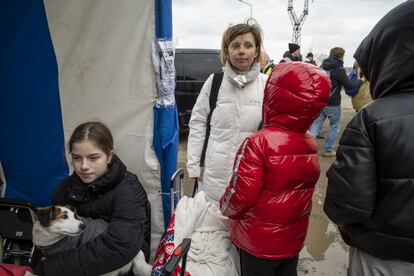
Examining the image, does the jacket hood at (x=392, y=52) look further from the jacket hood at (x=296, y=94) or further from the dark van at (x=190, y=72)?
the dark van at (x=190, y=72)

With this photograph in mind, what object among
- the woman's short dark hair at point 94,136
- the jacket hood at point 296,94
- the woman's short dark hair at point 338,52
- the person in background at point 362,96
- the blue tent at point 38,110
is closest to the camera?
the jacket hood at point 296,94

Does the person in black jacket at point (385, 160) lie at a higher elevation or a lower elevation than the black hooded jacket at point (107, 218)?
higher

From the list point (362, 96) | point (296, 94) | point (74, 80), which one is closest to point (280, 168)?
point (296, 94)

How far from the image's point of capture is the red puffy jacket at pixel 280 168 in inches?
54.4

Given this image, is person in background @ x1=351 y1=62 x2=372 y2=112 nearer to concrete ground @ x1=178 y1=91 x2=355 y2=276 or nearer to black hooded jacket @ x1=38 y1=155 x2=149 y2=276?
concrete ground @ x1=178 y1=91 x2=355 y2=276

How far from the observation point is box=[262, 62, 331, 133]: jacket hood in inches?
→ 53.5

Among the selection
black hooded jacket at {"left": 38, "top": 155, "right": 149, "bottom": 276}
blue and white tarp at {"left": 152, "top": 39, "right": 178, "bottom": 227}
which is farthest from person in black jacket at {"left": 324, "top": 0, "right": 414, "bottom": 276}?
blue and white tarp at {"left": 152, "top": 39, "right": 178, "bottom": 227}

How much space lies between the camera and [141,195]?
5.76ft

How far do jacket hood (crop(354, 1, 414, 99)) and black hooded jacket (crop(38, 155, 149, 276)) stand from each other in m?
1.35

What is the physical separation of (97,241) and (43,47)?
155cm

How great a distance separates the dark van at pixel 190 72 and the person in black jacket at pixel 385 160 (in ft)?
18.9

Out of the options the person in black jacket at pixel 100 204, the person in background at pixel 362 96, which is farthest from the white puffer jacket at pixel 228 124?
the person in background at pixel 362 96

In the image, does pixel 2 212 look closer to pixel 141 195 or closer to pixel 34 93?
pixel 34 93

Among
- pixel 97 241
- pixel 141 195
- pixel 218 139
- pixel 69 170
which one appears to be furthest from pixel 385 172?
pixel 69 170
